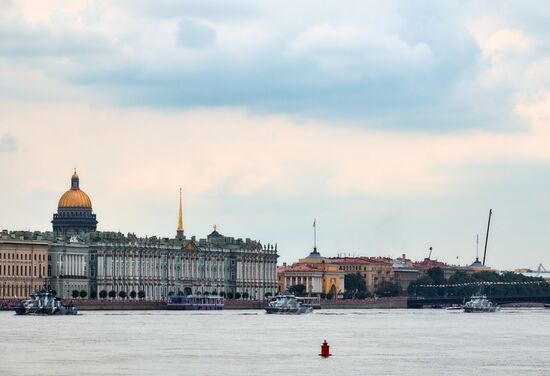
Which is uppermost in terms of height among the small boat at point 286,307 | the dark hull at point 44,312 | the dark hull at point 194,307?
the dark hull at point 194,307

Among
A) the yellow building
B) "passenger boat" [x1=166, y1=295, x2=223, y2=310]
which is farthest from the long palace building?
"passenger boat" [x1=166, y1=295, x2=223, y2=310]

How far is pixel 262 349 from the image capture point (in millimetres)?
85562

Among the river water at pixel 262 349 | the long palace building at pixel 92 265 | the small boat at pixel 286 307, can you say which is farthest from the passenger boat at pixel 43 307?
the long palace building at pixel 92 265

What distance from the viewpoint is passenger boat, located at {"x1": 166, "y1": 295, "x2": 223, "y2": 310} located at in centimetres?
17712

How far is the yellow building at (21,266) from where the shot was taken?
174750mm

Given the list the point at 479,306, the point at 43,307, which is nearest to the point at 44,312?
the point at 43,307

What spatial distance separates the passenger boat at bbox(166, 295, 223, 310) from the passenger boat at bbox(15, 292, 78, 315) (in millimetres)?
32780

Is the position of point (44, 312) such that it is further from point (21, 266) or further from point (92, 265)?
point (92, 265)

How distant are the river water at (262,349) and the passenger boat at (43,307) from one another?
19.6 m

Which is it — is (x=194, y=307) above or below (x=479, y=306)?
below

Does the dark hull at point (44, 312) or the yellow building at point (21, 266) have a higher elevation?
the yellow building at point (21, 266)

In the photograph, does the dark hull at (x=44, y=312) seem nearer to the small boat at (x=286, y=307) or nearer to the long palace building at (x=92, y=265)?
the small boat at (x=286, y=307)

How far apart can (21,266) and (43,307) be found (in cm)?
3534

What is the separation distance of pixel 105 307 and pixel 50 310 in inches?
1056
